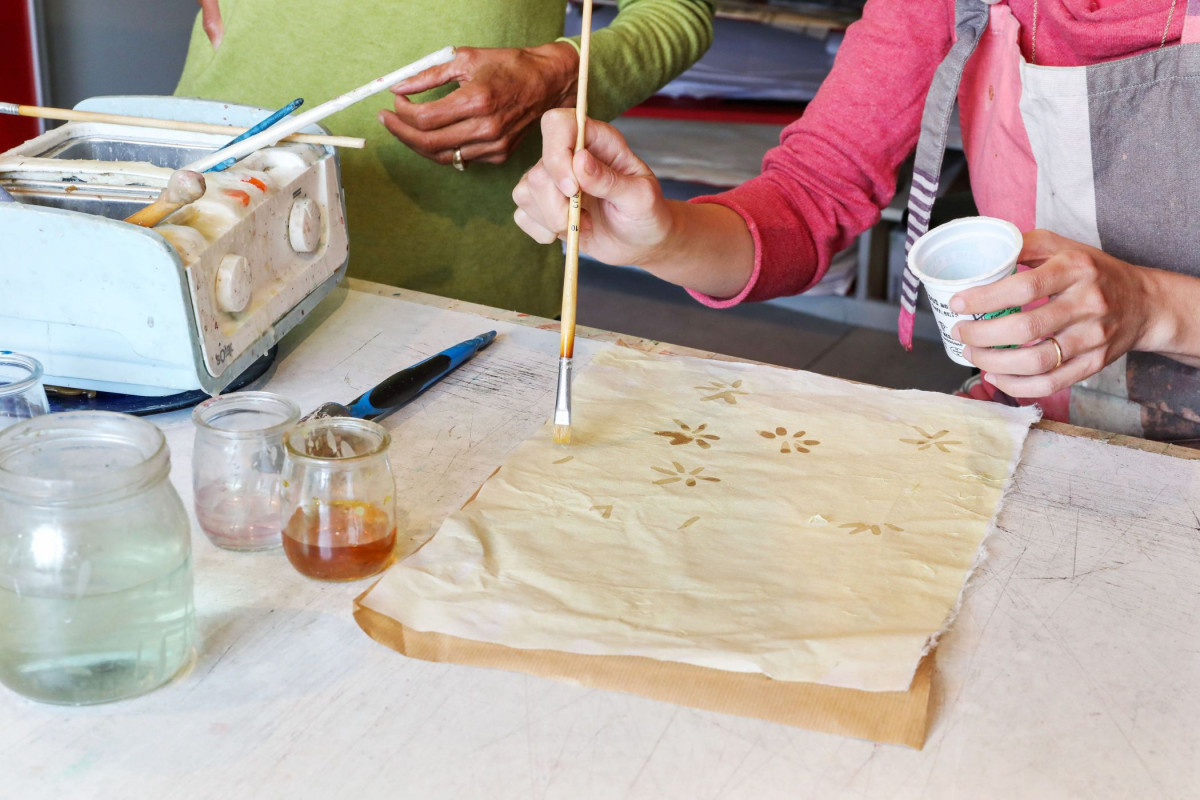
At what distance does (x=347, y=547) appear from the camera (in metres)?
0.78

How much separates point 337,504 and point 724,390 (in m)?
0.46

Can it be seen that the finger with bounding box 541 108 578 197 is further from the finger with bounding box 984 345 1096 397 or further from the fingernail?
the finger with bounding box 984 345 1096 397

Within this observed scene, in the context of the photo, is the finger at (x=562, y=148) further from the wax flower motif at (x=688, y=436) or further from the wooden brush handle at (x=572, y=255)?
the wax flower motif at (x=688, y=436)

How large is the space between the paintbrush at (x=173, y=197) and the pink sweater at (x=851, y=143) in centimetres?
57

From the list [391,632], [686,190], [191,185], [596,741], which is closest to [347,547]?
[391,632]

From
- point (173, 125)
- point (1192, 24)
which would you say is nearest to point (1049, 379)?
point (1192, 24)

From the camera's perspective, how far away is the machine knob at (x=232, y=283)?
0.97 meters

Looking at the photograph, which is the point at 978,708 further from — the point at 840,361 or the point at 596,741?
the point at 840,361

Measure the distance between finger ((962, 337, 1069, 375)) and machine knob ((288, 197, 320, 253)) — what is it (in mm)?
657

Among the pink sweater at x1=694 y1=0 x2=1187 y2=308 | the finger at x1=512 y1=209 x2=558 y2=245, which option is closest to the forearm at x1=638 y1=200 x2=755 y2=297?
the pink sweater at x1=694 y1=0 x2=1187 y2=308

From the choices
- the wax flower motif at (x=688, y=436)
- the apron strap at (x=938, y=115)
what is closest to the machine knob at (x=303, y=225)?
the wax flower motif at (x=688, y=436)

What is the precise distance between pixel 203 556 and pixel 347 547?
127mm

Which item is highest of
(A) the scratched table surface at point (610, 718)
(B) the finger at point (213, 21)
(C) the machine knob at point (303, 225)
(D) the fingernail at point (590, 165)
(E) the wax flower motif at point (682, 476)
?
(B) the finger at point (213, 21)

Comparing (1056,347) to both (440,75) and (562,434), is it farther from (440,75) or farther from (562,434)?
(440,75)
